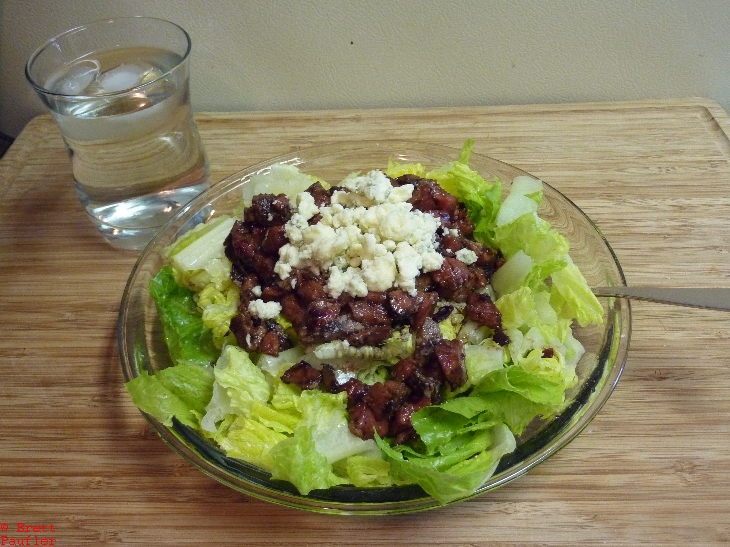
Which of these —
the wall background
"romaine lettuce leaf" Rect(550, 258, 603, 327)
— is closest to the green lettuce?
"romaine lettuce leaf" Rect(550, 258, 603, 327)

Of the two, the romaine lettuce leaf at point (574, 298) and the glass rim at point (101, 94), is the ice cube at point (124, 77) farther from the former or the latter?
the romaine lettuce leaf at point (574, 298)

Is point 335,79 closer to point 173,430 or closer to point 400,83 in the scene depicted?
point 400,83

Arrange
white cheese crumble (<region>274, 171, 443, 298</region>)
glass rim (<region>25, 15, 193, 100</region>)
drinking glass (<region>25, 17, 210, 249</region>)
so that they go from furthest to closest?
drinking glass (<region>25, 17, 210, 249</region>), glass rim (<region>25, 15, 193, 100</region>), white cheese crumble (<region>274, 171, 443, 298</region>)

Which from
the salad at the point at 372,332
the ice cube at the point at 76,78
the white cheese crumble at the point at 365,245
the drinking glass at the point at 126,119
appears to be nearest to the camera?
the salad at the point at 372,332

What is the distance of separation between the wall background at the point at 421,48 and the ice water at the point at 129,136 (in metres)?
0.52

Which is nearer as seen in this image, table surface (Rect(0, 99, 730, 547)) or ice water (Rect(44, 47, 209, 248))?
table surface (Rect(0, 99, 730, 547))

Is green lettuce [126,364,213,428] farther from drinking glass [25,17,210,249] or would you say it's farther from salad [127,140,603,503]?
drinking glass [25,17,210,249]

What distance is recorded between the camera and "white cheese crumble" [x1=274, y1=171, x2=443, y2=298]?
5.28 ft

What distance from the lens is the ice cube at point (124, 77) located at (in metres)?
2.11

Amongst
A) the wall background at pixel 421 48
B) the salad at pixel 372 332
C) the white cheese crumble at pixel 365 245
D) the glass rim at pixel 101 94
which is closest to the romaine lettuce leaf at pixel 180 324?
the salad at pixel 372 332

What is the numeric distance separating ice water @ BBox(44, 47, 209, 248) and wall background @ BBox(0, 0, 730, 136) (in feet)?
1.69

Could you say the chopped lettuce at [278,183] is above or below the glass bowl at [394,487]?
above

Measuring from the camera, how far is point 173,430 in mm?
1458

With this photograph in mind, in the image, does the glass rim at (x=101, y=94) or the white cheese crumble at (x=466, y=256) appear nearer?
the white cheese crumble at (x=466, y=256)
